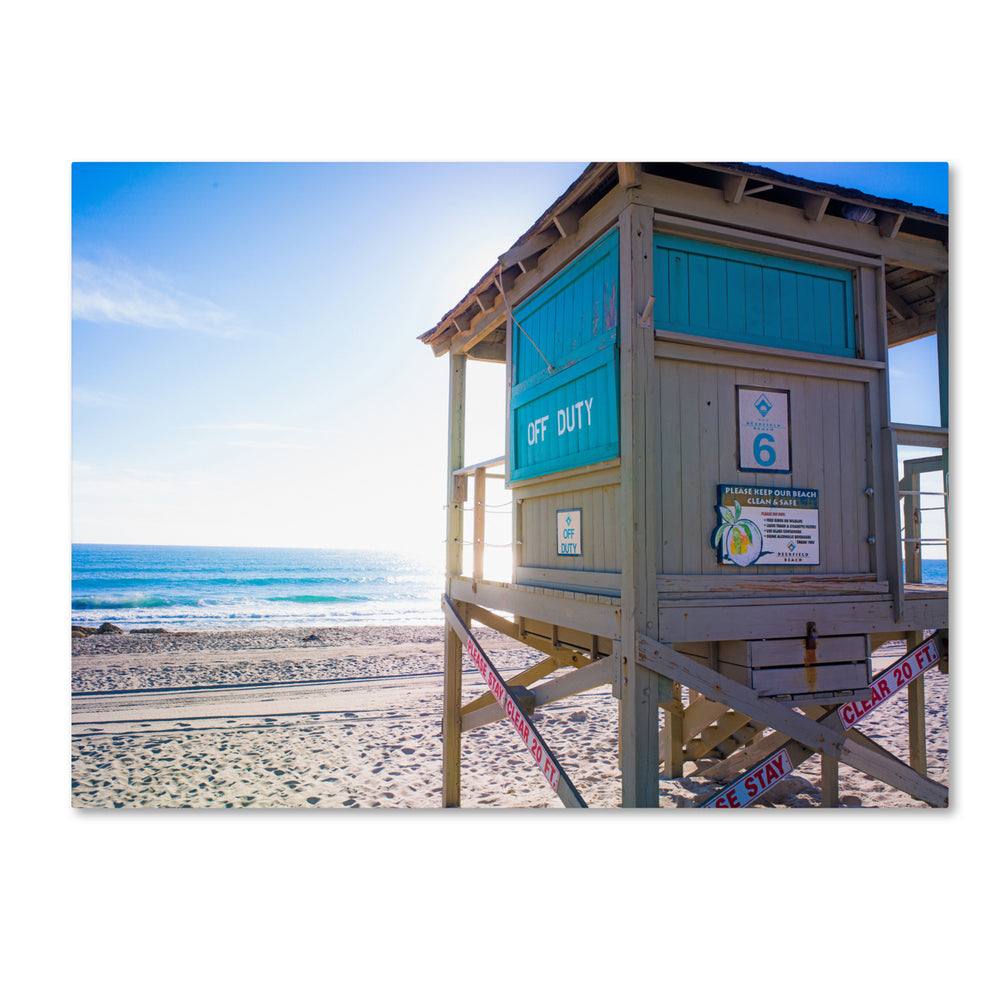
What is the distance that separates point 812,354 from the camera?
422 centimetres

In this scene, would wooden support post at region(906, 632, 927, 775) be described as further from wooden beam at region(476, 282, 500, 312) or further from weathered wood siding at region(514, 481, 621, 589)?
wooden beam at region(476, 282, 500, 312)

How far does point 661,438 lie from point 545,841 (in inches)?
95.5

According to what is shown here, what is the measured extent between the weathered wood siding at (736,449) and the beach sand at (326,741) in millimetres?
3375

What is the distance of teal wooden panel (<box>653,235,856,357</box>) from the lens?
13.0 ft

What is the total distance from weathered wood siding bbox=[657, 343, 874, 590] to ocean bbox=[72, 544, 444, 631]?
78.4ft

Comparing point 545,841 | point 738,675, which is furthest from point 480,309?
point 545,841

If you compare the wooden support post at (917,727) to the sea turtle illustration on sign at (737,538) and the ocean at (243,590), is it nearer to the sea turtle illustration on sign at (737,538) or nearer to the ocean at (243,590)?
the sea turtle illustration on sign at (737,538)

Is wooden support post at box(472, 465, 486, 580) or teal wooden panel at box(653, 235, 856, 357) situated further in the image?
wooden support post at box(472, 465, 486, 580)

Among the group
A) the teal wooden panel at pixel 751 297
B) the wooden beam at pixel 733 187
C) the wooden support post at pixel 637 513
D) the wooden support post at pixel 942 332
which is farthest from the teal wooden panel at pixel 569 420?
the wooden support post at pixel 942 332

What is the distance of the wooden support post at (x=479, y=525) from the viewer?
6.16 m

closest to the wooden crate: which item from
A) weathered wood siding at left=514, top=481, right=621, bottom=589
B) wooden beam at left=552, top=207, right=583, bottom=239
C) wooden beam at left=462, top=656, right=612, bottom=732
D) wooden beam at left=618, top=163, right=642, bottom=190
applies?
wooden beam at left=462, top=656, right=612, bottom=732

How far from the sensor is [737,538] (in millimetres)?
3963

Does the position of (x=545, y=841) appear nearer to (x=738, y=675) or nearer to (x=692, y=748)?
(x=738, y=675)

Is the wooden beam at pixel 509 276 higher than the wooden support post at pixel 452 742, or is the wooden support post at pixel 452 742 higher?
the wooden beam at pixel 509 276
